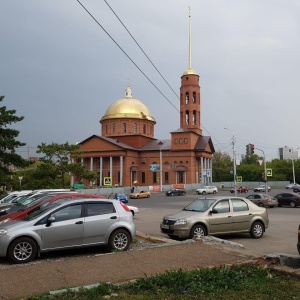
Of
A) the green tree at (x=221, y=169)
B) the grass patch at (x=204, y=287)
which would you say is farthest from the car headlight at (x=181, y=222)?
the green tree at (x=221, y=169)

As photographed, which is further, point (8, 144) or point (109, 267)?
point (8, 144)

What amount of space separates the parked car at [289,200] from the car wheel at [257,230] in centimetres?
2200

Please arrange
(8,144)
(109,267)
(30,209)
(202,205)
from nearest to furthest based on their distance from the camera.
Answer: (109,267)
(30,209)
(202,205)
(8,144)

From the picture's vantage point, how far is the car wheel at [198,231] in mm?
12602

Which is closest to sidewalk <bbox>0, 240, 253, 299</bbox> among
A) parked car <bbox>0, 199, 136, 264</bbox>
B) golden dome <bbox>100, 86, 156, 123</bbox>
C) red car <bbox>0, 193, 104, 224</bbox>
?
parked car <bbox>0, 199, 136, 264</bbox>

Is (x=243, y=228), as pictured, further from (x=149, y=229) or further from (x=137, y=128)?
(x=137, y=128)

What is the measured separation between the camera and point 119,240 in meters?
10.4

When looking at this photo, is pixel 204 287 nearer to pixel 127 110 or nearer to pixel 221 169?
pixel 127 110

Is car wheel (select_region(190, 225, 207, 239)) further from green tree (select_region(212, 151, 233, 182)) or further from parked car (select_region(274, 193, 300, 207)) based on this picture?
green tree (select_region(212, 151, 233, 182))

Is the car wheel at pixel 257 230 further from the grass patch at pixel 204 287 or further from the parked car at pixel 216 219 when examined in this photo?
the grass patch at pixel 204 287

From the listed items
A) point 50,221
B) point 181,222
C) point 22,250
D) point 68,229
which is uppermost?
point 50,221

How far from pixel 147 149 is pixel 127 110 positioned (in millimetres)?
9998

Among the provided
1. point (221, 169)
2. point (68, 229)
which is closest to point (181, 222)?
point (68, 229)

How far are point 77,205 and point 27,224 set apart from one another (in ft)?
4.57
